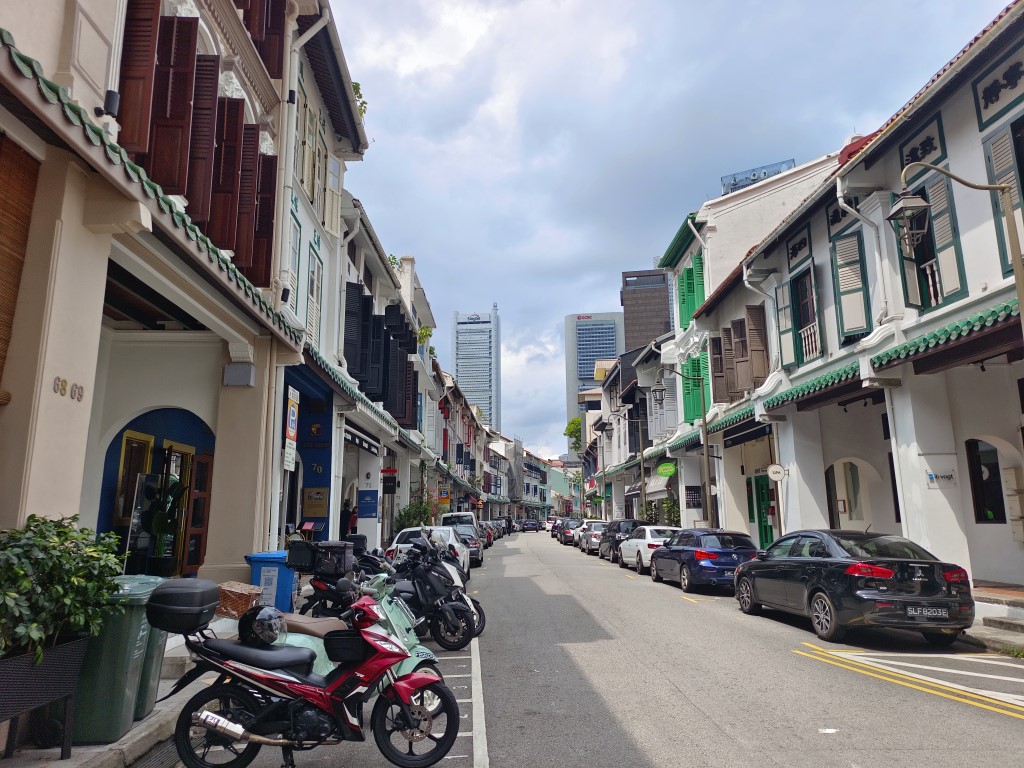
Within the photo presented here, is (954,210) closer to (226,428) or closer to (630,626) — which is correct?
(630,626)

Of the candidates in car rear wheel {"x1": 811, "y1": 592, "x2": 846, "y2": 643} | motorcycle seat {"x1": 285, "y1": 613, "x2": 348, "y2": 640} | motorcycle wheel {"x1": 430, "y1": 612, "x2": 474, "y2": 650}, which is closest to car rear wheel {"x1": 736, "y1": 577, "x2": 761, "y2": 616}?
car rear wheel {"x1": 811, "y1": 592, "x2": 846, "y2": 643}

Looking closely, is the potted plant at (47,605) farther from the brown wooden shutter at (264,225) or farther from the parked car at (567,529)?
the parked car at (567,529)

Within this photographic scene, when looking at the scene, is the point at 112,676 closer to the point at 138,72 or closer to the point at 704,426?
the point at 138,72

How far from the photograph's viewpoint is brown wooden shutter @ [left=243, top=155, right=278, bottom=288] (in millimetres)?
10695

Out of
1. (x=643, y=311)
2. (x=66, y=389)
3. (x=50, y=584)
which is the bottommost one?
(x=50, y=584)

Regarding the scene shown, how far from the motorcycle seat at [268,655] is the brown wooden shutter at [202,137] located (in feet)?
18.2

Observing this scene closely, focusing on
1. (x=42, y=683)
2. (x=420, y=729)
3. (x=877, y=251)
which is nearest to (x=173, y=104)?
(x=42, y=683)

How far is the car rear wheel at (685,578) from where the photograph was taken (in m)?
15.2

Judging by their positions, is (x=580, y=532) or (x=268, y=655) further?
(x=580, y=532)

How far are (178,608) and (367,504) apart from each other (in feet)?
56.0

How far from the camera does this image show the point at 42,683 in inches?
167

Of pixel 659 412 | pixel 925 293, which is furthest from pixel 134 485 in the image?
pixel 659 412

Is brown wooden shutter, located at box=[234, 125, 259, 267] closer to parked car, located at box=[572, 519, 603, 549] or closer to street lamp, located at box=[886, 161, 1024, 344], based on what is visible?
street lamp, located at box=[886, 161, 1024, 344]

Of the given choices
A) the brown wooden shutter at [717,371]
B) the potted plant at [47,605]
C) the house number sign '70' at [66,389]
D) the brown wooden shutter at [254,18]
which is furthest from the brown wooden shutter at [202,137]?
the brown wooden shutter at [717,371]
